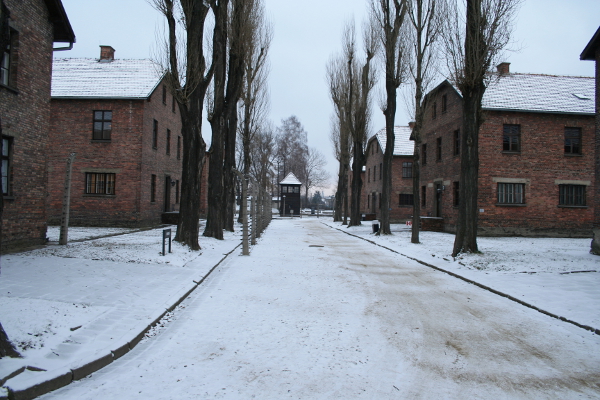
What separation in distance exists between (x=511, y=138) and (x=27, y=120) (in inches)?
883

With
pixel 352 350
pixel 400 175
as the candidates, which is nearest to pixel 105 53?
pixel 400 175

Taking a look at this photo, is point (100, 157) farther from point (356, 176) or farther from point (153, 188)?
point (356, 176)

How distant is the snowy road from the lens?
159 inches

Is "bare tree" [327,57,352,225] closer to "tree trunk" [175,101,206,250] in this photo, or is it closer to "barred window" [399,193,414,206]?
"barred window" [399,193,414,206]

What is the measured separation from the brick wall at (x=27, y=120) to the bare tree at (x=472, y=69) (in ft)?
42.0

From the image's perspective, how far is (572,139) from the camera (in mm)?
24016

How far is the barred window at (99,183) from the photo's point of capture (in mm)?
23219

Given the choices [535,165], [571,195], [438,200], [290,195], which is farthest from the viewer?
[290,195]

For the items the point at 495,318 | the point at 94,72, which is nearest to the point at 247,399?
the point at 495,318

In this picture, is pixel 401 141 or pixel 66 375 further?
pixel 401 141

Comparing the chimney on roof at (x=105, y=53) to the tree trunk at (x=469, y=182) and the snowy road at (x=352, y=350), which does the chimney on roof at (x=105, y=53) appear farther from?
the snowy road at (x=352, y=350)

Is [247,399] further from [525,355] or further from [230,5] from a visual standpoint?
[230,5]

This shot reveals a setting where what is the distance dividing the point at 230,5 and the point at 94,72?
11.4 metres

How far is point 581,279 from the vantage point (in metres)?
9.71
